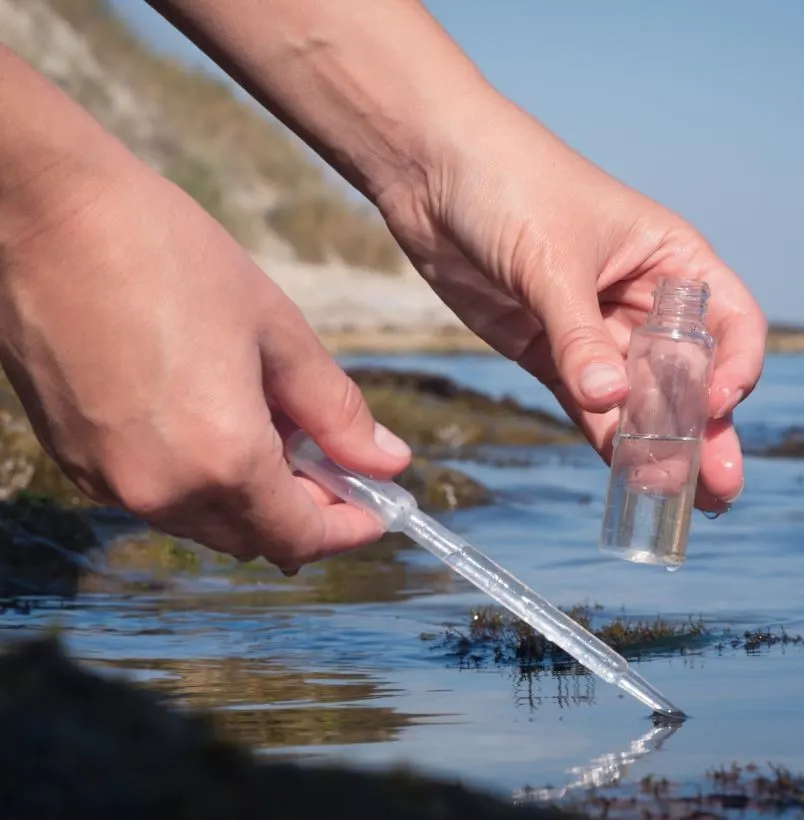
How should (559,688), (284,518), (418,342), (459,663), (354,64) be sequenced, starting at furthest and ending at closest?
1. (418,342)
2. (459,663)
3. (559,688)
4. (354,64)
5. (284,518)

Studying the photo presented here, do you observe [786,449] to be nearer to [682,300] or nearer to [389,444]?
[682,300]

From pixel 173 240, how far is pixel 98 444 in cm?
38

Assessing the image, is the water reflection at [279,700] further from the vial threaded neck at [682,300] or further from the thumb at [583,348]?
the vial threaded neck at [682,300]

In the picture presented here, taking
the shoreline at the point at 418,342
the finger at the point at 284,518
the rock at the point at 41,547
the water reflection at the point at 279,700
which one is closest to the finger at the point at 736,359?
the finger at the point at 284,518

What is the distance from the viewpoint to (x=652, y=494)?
3.32 meters

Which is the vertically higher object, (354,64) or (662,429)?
(354,64)

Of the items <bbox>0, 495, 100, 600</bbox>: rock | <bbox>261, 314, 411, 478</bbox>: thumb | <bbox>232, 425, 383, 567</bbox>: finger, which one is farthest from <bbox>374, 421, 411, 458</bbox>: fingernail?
<bbox>0, 495, 100, 600</bbox>: rock

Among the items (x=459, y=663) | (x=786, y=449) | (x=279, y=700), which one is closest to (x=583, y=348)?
(x=279, y=700)

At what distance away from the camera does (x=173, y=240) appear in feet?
8.64

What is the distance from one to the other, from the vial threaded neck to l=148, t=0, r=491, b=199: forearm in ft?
2.18

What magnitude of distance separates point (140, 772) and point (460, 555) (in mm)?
1530

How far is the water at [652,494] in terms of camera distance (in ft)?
10.9

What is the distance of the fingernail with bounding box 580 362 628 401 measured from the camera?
Answer: 10.0 ft

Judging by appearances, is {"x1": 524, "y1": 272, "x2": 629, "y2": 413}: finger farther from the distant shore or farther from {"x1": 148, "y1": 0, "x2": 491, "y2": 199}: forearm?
the distant shore
